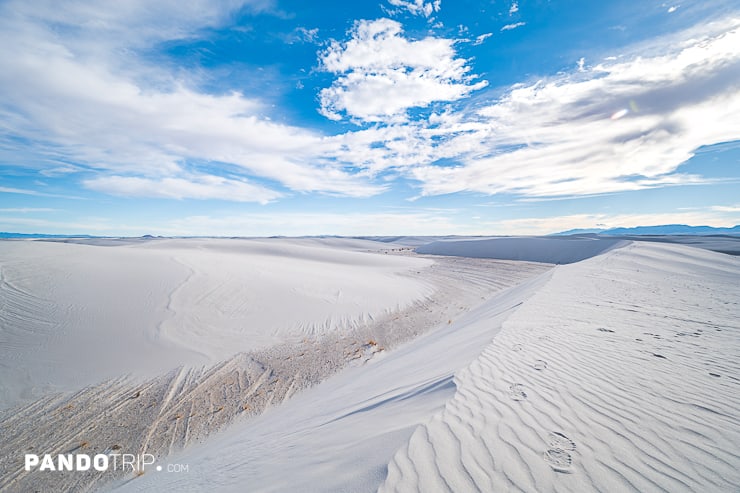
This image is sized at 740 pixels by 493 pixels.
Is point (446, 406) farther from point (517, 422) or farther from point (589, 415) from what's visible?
point (589, 415)

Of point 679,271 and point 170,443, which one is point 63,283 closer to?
point 170,443

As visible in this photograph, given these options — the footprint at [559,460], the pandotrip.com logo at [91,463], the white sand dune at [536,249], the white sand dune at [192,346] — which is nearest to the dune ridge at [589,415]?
the footprint at [559,460]

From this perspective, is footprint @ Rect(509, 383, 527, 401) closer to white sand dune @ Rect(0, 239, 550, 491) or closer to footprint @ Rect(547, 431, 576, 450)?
footprint @ Rect(547, 431, 576, 450)

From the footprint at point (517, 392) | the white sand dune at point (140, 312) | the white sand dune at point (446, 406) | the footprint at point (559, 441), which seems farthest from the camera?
the white sand dune at point (140, 312)

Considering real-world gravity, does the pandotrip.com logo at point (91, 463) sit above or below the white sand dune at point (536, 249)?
below

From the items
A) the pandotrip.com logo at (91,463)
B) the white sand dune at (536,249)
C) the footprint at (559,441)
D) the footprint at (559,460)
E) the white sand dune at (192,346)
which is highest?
the white sand dune at (536,249)

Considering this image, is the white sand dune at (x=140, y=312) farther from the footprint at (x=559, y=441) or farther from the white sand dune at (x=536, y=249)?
the white sand dune at (x=536, y=249)

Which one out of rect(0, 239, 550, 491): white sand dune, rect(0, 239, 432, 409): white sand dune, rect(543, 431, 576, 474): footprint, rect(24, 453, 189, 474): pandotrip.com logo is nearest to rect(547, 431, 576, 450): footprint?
rect(543, 431, 576, 474): footprint
